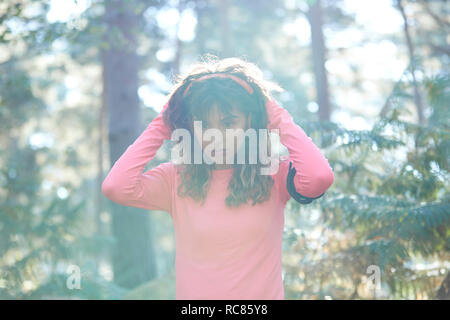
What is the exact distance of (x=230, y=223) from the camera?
193 cm

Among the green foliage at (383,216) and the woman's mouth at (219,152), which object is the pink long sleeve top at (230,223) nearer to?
the woman's mouth at (219,152)

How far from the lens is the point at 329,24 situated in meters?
13.2

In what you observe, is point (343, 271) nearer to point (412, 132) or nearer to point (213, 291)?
point (412, 132)

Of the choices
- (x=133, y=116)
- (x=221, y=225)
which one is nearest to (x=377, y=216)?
(x=221, y=225)

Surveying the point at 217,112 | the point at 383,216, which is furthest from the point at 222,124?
the point at 383,216

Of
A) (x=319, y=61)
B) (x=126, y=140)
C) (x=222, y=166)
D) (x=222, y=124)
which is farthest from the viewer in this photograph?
(x=126, y=140)

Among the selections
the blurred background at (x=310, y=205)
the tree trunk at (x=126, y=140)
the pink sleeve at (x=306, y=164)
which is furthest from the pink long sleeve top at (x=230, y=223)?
the tree trunk at (x=126, y=140)

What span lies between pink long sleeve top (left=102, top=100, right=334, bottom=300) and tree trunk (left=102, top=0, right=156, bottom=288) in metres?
5.15

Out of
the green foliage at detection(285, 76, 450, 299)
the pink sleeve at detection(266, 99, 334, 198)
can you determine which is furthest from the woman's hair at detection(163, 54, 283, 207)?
the green foliage at detection(285, 76, 450, 299)

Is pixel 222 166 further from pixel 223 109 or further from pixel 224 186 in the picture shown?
pixel 223 109

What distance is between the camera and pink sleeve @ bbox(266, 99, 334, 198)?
194cm

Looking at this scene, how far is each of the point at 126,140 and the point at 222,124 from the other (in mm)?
5396

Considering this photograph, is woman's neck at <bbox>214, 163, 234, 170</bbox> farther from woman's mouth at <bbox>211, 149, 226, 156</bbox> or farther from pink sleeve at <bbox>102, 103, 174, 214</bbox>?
pink sleeve at <bbox>102, 103, 174, 214</bbox>

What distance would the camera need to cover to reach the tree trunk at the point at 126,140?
712 centimetres
